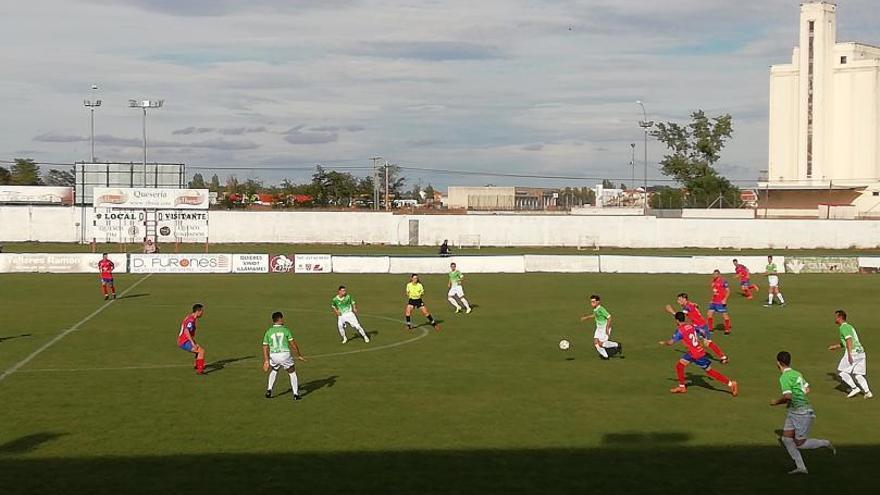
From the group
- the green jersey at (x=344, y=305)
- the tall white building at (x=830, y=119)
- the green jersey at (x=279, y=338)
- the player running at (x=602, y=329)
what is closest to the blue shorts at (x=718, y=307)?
the player running at (x=602, y=329)

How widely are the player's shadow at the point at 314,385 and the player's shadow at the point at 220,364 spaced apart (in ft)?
9.90

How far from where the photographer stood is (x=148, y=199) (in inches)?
2746

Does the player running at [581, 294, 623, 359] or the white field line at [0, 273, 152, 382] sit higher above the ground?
the player running at [581, 294, 623, 359]

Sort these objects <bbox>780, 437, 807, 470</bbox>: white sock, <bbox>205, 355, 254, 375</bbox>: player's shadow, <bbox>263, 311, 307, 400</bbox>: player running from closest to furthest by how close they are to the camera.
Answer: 1. <bbox>780, 437, 807, 470</bbox>: white sock
2. <bbox>263, 311, 307, 400</bbox>: player running
3. <bbox>205, 355, 254, 375</bbox>: player's shadow

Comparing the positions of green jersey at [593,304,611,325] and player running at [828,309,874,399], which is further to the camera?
green jersey at [593,304,611,325]

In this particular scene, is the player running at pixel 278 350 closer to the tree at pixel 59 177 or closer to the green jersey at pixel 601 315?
the green jersey at pixel 601 315

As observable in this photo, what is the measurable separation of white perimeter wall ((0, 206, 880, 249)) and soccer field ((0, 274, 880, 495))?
4889 cm

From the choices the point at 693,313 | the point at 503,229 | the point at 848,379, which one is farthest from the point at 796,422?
the point at 503,229

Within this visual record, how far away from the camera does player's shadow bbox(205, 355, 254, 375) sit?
82.0ft

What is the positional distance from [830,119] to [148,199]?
85326 mm

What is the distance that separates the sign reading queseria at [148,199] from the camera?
69062 mm

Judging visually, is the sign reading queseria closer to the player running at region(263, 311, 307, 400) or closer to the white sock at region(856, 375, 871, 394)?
the player running at region(263, 311, 307, 400)

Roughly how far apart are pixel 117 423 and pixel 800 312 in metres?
30.0

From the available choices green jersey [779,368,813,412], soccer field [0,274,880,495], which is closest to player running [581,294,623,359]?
soccer field [0,274,880,495]
